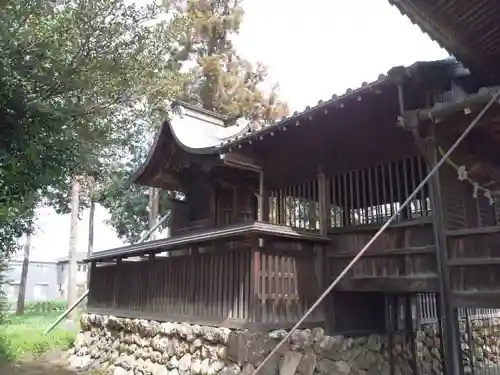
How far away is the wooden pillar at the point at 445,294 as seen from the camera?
601 cm

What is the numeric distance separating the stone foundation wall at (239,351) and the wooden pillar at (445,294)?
1975 mm

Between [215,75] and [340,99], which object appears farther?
[215,75]

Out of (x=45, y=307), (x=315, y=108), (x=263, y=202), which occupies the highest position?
(x=315, y=108)

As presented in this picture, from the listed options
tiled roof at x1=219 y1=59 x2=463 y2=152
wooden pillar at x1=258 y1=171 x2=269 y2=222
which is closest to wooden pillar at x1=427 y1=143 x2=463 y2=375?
tiled roof at x1=219 y1=59 x2=463 y2=152

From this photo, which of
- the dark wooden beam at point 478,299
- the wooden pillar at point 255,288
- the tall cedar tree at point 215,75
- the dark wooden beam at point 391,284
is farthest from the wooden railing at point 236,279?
the tall cedar tree at point 215,75

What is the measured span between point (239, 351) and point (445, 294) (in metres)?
3.22

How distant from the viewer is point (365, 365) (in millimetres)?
7953

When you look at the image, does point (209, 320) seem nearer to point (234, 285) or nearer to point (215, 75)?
point (234, 285)

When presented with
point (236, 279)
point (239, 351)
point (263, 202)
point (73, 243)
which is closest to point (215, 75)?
point (73, 243)

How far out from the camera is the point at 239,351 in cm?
706

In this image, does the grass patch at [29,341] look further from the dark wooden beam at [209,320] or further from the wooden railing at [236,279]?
the wooden railing at [236,279]

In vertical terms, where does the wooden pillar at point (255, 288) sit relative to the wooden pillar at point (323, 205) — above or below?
below

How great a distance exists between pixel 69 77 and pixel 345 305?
596 cm

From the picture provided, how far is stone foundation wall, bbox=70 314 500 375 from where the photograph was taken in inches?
279
